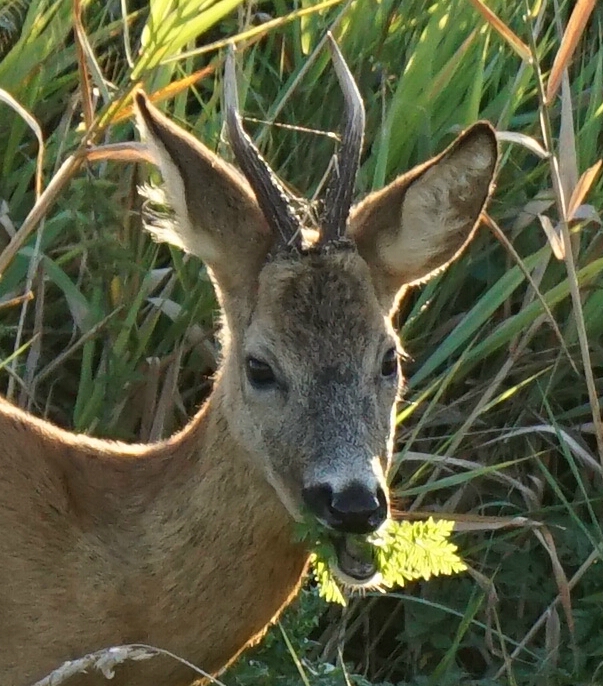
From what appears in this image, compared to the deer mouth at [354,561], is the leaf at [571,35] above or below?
above

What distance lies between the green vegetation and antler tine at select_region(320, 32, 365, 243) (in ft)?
2.04

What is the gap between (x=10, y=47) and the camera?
4.82 m

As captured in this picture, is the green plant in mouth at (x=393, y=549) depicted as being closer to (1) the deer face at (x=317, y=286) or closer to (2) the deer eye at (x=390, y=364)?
(1) the deer face at (x=317, y=286)

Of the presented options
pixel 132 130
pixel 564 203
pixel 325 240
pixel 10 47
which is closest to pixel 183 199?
pixel 325 240

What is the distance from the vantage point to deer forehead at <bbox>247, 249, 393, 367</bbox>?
3301 mm

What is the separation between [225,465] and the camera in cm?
337

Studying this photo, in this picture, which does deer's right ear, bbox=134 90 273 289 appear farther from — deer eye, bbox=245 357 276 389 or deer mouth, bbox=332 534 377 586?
deer mouth, bbox=332 534 377 586

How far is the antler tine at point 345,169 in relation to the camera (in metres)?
3.35

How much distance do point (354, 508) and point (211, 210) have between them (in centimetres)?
81

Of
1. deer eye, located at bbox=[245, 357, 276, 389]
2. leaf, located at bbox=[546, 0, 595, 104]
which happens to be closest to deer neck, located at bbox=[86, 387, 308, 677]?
deer eye, located at bbox=[245, 357, 276, 389]

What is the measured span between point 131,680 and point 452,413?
1447mm

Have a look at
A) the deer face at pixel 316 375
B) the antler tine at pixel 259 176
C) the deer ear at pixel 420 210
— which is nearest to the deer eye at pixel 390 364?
the deer face at pixel 316 375

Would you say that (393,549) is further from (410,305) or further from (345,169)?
(410,305)

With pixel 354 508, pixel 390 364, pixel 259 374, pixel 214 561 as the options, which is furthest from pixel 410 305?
pixel 354 508
